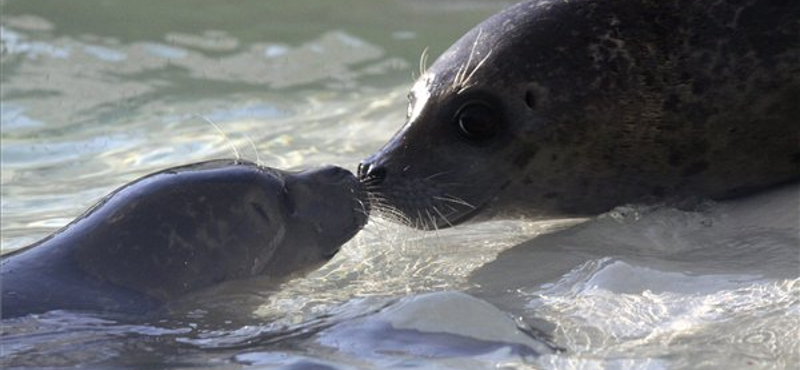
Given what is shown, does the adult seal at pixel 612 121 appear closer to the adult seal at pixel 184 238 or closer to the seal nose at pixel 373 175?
the seal nose at pixel 373 175

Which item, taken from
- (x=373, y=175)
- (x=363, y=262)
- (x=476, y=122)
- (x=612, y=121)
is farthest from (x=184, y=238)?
(x=612, y=121)

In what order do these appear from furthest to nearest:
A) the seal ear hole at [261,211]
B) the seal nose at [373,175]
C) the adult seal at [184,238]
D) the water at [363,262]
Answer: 1. the seal nose at [373,175]
2. the seal ear hole at [261,211]
3. the adult seal at [184,238]
4. the water at [363,262]

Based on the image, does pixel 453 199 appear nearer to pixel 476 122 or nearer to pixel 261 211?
pixel 476 122

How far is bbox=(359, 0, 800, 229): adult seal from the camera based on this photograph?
5.16m

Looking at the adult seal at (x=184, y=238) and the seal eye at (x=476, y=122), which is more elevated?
the seal eye at (x=476, y=122)

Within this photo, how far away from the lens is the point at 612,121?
5211 mm

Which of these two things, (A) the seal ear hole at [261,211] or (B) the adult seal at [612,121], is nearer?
(A) the seal ear hole at [261,211]

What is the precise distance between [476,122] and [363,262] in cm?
58

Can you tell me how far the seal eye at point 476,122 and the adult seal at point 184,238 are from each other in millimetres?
428

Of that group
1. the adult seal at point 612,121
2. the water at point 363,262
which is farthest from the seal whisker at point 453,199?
the water at point 363,262

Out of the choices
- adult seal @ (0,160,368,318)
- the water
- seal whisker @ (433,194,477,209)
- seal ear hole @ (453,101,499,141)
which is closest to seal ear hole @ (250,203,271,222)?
adult seal @ (0,160,368,318)

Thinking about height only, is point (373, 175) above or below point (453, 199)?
above

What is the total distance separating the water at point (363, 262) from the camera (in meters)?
3.71

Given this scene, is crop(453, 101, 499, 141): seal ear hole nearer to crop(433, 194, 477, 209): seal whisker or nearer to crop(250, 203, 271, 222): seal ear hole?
crop(433, 194, 477, 209): seal whisker
